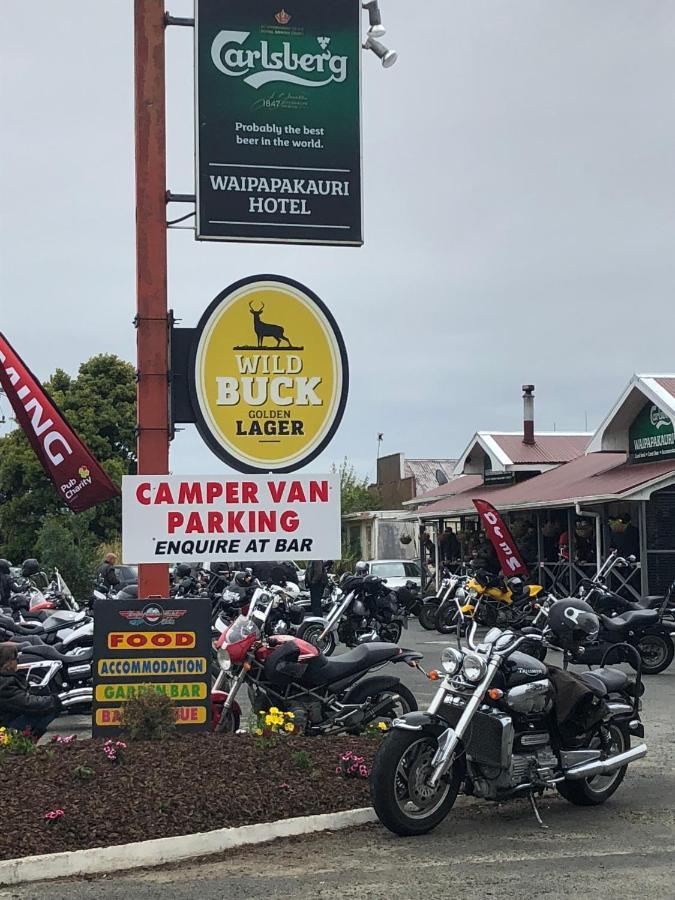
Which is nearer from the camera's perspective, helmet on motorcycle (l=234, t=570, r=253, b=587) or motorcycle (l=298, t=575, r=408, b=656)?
motorcycle (l=298, t=575, r=408, b=656)

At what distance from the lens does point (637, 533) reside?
2455 cm

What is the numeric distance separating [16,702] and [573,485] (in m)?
18.0

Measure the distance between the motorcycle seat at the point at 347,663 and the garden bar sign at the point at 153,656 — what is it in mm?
1074

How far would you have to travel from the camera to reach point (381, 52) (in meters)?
9.44

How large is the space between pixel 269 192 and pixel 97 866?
5274 mm

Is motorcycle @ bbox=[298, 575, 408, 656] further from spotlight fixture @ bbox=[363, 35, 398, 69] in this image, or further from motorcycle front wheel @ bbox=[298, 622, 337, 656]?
spotlight fixture @ bbox=[363, 35, 398, 69]

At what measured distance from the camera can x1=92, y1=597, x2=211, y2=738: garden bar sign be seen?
8.50 m

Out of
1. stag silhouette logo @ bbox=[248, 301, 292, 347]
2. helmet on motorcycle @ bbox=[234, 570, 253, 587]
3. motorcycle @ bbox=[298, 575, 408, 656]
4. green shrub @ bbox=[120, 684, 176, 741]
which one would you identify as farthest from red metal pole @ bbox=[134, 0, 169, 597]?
helmet on motorcycle @ bbox=[234, 570, 253, 587]

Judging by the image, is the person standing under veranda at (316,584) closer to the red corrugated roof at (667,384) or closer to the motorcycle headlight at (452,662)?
the red corrugated roof at (667,384)

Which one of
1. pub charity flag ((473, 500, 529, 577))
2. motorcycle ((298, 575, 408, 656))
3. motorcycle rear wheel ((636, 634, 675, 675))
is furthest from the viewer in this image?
pub charity flag ((473, 500, 529, 577))

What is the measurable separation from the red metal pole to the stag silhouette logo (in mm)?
725

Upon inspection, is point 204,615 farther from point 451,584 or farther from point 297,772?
point 451,584

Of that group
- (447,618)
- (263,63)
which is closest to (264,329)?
(263,63)

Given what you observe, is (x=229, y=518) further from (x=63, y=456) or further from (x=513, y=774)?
(x=513, y=774)
